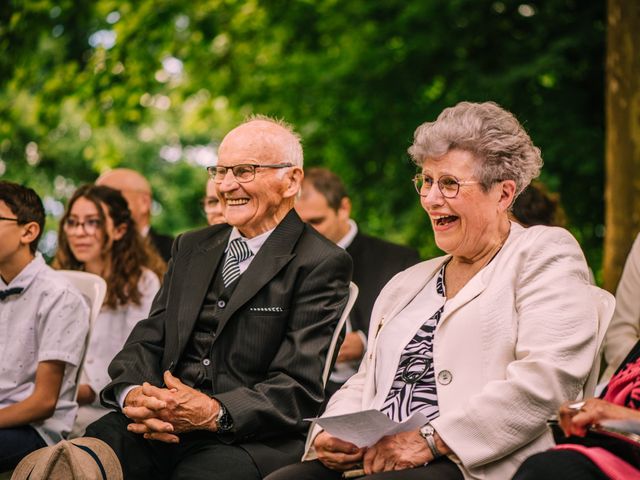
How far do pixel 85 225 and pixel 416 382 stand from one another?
288cm

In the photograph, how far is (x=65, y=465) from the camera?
127 inches

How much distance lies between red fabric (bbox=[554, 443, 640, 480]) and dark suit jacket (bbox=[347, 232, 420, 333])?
3089mm

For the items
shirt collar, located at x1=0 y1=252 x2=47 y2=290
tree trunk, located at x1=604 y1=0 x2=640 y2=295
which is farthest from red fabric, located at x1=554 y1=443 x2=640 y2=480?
tree trunk, located at x1=604 y1=0 x2=640 y2=295

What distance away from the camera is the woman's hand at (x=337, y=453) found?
3250 mm

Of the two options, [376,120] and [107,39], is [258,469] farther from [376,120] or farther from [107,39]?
[107,39]

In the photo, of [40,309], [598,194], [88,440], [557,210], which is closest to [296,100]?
[598,194]

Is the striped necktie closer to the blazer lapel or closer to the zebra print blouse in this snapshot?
the blazer lapel

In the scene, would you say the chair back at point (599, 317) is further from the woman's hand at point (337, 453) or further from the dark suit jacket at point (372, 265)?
the dark suit jacket at point (372, 265)

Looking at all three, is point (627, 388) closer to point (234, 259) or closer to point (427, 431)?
point (427, 431)

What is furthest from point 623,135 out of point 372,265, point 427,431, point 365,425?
point 365,425

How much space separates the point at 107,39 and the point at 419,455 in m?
7.56

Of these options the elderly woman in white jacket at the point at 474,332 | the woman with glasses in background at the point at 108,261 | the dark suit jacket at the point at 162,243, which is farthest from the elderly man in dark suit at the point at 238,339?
the dark suit jacket at the point at 162,243

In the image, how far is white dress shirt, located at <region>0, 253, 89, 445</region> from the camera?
4141mm

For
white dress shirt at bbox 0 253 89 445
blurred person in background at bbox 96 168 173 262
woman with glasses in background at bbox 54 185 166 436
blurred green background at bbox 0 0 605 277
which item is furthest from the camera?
blurred green background at bbox 0 0 605 277
